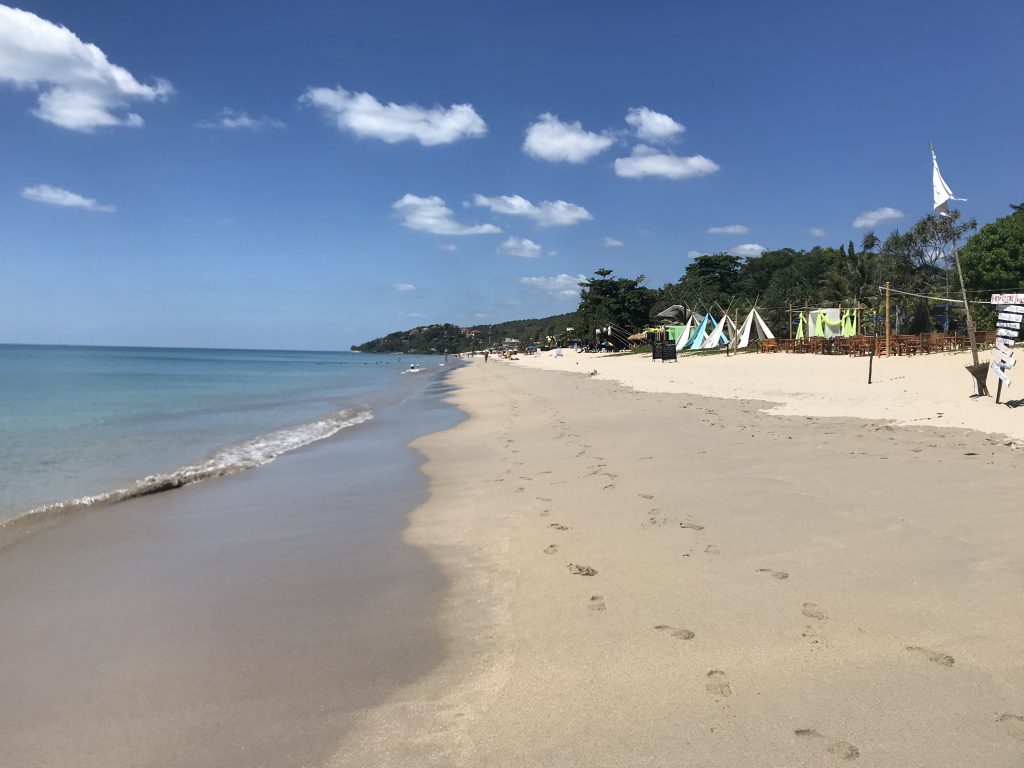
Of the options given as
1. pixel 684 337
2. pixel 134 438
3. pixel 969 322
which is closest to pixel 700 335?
pixel 684 337

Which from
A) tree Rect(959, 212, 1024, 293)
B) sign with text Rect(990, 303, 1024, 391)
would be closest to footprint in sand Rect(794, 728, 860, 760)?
sign with text Rect(990, 303, 1024, 391)

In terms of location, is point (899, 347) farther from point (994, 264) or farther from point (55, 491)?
point (55, 491)

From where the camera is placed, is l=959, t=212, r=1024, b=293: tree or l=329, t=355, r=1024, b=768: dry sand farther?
l=959, t=212, r=1024, b=293: tree

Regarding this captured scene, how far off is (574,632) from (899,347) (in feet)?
80.9

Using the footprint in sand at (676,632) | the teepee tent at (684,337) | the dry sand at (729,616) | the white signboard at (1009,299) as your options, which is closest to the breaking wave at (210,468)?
the dry sand at (729,616)

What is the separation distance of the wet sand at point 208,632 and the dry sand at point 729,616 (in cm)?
31

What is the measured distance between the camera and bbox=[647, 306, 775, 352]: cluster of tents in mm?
34938

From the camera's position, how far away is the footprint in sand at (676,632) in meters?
2.93

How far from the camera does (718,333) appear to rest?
3809cm

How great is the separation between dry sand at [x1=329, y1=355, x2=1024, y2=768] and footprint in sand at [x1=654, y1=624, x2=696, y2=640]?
0.05 ft

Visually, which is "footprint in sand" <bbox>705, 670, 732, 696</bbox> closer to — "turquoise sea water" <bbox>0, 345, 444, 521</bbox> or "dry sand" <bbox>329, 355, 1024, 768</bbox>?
"dry sand" <bbox>329, 355, 1024, 768</bbox>

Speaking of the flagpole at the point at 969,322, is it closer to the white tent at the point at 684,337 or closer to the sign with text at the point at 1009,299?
the sign with text at the point at 1009,299

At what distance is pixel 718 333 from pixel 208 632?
125 ft

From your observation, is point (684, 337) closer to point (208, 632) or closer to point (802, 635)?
point (802, 635)
